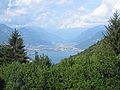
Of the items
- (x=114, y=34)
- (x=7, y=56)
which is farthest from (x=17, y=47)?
(x=114, y=34)

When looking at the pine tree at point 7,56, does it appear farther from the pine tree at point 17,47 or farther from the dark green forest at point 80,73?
the dark green forest at point 80,73

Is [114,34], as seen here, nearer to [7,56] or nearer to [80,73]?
[80,73]

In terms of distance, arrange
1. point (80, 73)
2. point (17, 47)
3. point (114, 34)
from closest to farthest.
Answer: point (80, 73) → point (114, 34) → point (17, 47)

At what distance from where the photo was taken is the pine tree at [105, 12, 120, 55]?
4025 cm

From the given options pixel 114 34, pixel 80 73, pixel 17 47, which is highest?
pixel 17 47

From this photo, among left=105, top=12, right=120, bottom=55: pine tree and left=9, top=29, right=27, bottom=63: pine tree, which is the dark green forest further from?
left=9, top=29, right=27, bottom=63: pine tree

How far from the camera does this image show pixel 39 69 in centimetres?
4244

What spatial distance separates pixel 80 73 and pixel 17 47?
3078 centimetres

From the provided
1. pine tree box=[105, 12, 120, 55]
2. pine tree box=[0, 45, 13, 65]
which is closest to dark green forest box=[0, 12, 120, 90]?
pine tree box=[105, 12, 120, 55]

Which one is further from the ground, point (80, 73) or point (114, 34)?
point (114, 34)

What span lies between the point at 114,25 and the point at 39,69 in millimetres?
12133

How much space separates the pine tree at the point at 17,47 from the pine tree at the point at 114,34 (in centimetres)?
2698

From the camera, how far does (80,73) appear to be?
37281 millimetres

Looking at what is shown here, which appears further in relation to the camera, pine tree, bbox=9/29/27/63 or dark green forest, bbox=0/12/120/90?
pine tree, bbox=9/29/27/63
